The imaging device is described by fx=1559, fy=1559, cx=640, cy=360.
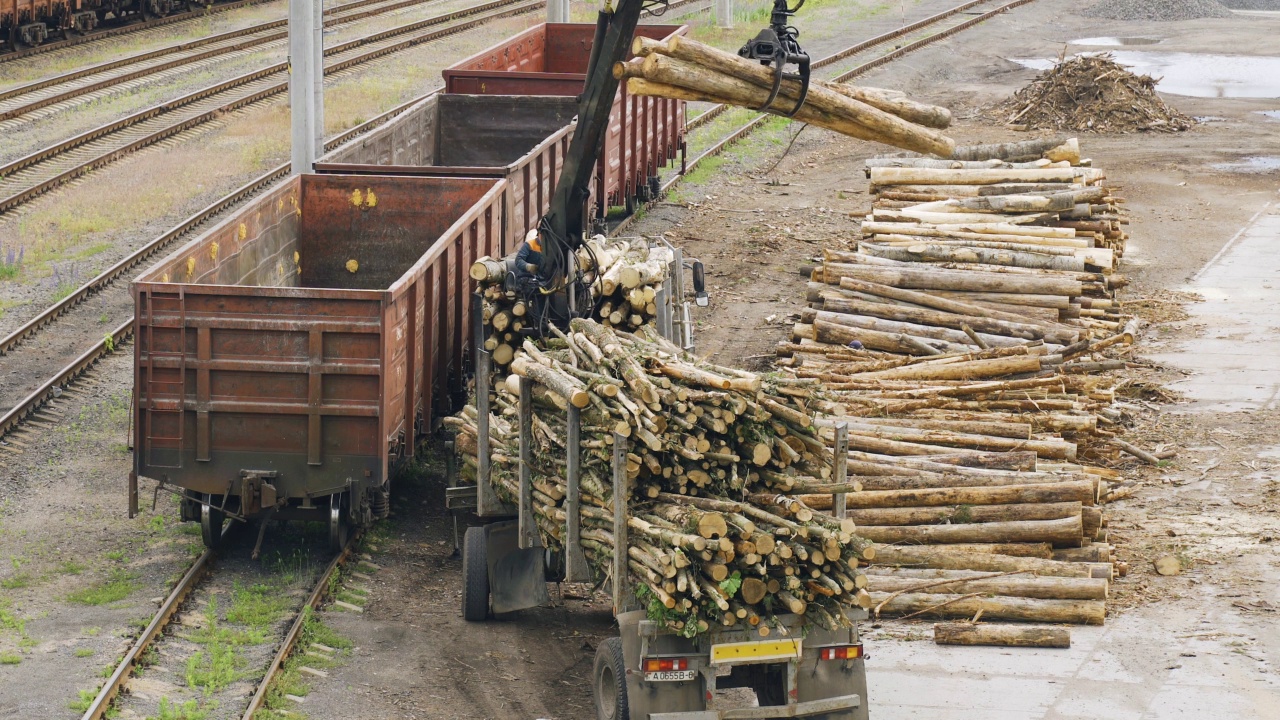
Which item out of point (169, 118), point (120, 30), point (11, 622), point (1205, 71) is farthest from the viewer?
point (1205, 71)

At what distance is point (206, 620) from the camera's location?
12.0 meters

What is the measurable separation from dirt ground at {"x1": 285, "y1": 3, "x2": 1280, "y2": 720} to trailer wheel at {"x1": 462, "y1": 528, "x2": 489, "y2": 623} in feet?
0.73

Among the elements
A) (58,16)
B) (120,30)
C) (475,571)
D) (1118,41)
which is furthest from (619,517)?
(1118,41)

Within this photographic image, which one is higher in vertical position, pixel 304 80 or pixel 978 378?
pixel 304 80

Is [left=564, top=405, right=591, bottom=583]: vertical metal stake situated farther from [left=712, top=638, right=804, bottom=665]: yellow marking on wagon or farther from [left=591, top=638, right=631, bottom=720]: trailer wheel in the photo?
[left=712, top=638, right=804, bottom=665]: yellow marking on wagon

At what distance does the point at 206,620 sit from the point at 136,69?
25163 mm

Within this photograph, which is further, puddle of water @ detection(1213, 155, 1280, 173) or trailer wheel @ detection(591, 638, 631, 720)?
puddle of water @ detection(1213, 155, 1280, 173)

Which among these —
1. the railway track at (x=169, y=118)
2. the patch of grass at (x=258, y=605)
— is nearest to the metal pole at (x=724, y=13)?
the railway track at (x=169, y=118)

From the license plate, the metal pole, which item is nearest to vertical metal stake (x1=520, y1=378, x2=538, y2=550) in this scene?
the license plate

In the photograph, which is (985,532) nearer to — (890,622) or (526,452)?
(890,622)

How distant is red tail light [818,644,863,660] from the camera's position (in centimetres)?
939

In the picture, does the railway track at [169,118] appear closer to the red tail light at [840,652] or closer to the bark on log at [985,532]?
the bark on log at [985,532]

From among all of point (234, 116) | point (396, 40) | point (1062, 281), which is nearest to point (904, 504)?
point (1062, 281)

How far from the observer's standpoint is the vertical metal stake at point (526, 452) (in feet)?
35.8
